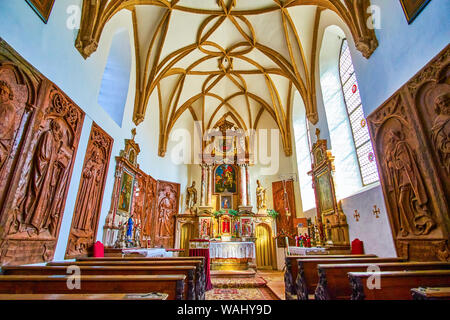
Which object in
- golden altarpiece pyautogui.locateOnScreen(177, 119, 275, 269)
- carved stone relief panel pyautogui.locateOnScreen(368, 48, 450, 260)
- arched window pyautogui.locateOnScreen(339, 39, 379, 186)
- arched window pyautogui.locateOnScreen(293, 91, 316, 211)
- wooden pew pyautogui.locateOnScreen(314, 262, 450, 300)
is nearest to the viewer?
wooden pew pyautogui.locateOnScreen(314, 262, 450, 300)

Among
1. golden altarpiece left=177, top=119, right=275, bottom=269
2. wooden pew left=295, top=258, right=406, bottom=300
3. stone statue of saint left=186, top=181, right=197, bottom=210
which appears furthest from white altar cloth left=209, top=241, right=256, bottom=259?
wooden pew left=295, top=258, right=406, bottom=300

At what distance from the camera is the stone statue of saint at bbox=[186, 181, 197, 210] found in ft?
43.2

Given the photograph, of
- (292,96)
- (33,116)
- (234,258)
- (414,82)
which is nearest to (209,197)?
(234,258)

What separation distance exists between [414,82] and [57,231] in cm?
796

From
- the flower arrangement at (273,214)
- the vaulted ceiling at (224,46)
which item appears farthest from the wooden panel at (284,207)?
the vaulted ceiling at (224,46)

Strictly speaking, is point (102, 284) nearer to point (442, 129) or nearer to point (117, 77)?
point (442, 129)

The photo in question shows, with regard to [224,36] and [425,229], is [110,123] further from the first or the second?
[425,229]

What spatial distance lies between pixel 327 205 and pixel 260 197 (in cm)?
542

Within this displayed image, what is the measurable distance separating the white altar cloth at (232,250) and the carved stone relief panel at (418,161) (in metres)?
7.05

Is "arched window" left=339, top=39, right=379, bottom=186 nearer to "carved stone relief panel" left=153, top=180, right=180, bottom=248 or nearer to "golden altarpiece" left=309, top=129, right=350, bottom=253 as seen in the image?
"golden altarpiece" left=309, top=129, right=350, bottom=253

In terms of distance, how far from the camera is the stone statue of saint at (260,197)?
12859 millimetres

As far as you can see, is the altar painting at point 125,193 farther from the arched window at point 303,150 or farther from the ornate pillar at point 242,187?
the arched window at point 303,150

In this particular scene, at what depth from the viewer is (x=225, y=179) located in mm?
14242

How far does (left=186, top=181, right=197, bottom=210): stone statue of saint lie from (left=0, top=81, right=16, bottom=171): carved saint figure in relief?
9.97 m
